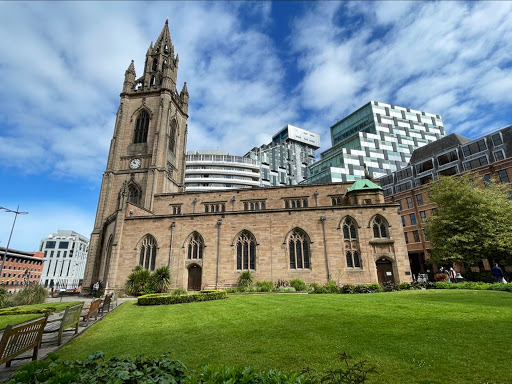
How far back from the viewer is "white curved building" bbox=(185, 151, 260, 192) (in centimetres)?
8612

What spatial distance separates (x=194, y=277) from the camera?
3078 centimetres

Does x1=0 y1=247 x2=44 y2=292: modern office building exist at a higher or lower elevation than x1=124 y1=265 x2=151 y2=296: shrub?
higher

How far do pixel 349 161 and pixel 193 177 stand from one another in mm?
48178

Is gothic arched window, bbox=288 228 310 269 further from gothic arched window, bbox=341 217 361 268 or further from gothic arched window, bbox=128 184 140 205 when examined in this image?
gothic arched window, bbox=128 184 140 205

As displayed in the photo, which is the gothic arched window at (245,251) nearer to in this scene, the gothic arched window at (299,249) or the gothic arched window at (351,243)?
the gothic arched window at (299,249)

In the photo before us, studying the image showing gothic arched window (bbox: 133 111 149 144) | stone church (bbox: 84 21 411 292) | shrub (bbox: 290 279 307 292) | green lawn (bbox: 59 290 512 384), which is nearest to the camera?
green lawn (bbox: 59 290 512 384)

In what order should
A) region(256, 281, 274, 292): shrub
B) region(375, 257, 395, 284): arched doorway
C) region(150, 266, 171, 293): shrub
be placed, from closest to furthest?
region(256, 281, 274, 292): shrub < region(150, 266, 171, 293): shrub < region(375, 257, 395, 284): arched doorway

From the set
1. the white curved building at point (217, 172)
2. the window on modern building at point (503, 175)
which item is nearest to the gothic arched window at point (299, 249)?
the window on modern building at point (503, 175)

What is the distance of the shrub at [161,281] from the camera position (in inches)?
1035

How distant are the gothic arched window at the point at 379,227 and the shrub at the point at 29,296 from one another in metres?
32.3

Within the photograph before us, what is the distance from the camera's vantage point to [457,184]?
105 ft

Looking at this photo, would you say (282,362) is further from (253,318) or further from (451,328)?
(451,328)

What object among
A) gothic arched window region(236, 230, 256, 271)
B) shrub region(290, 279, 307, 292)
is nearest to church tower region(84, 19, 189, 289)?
gothic arched window region(236, 230, 256, 271)

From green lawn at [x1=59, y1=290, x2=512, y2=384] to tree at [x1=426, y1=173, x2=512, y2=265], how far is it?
1909 cm
